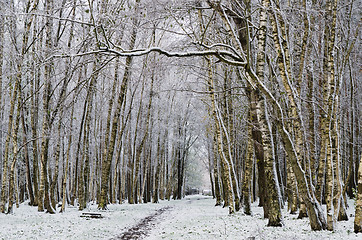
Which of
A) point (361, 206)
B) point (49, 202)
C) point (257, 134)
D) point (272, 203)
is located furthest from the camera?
point (49, 202)

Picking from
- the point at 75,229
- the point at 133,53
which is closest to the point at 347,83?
the point at 133,53

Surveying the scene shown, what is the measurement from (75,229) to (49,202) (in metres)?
5.46

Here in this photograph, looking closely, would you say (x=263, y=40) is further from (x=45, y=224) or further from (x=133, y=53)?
(x=45, y=224)

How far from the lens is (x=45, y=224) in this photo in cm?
1024

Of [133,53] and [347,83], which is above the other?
[347,83]

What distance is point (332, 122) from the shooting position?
8.03 meters

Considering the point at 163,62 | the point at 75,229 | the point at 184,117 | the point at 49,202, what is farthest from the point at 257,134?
the point at 184,117

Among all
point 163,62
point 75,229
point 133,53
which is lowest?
point 75,229

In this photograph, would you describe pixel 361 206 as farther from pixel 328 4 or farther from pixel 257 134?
pixel 328 4

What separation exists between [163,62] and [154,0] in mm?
1827

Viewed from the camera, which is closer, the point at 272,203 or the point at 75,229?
the point at 272,203

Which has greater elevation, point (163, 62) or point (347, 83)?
point (347, 83)

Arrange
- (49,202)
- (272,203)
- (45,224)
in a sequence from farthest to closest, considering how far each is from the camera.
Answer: (49,202), (45,224), (272,203)

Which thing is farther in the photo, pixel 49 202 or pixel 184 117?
pixel 184 117
